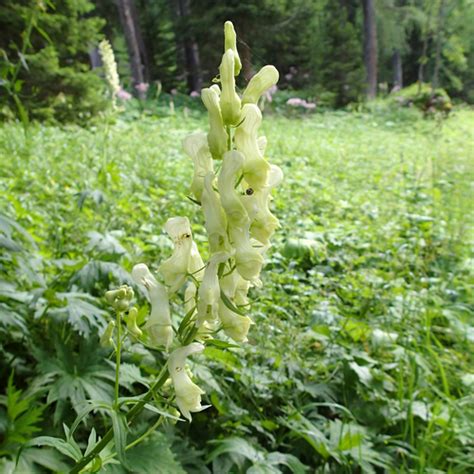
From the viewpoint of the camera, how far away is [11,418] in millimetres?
1356

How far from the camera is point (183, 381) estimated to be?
3.05ft

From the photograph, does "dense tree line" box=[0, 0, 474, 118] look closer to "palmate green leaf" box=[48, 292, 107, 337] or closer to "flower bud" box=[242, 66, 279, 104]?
"palmate green leaf" box=[48, 292, 107, 337]

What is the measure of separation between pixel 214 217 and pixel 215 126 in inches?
6.4

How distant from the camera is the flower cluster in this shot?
34.9 inches

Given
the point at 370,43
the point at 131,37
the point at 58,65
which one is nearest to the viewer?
the point at 58,65

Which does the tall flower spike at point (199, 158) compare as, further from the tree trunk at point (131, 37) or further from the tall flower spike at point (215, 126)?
the tree trunk at point (131, 37)

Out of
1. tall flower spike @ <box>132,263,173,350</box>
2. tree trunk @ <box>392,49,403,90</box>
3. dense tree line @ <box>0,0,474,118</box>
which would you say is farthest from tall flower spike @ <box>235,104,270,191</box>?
tree trunk @ <box>392,49,403,90</box>

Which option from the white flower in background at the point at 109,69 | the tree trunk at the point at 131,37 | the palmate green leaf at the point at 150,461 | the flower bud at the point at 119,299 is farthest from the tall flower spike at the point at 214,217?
the tree trunk at the point at 131,37

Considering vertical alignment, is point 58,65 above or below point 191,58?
above

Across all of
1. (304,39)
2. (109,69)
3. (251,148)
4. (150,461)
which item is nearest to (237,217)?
(251,148)

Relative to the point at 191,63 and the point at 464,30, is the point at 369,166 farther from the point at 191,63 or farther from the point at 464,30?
the point at 191,63

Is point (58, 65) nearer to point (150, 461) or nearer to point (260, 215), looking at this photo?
point (150, 461)

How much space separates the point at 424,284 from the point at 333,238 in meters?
0.87

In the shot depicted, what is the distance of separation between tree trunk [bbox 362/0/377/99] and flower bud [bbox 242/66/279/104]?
1677 centimetres
